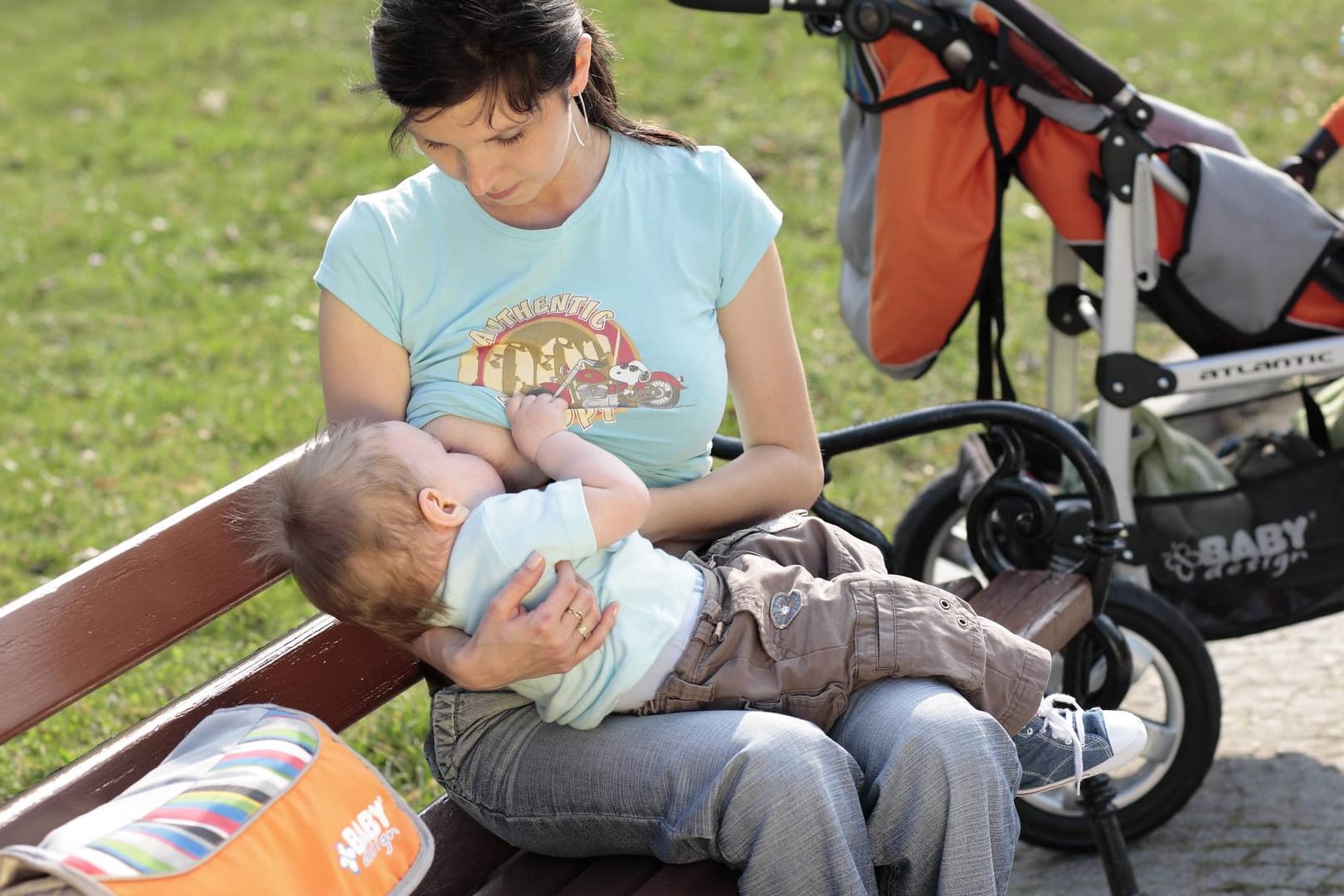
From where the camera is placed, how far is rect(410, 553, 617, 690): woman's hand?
6.70ft

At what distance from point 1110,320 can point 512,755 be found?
1.74 metres

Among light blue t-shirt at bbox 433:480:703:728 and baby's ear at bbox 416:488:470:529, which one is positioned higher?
baby's ear at bbox 416:488:470:529

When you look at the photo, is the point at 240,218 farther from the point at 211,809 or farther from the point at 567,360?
the point at 211,809

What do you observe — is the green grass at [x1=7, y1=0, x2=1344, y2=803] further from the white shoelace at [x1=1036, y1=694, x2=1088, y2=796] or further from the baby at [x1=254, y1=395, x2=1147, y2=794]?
the white shoelace at [x1=1036, y1=694, x2=1088, y2=796]

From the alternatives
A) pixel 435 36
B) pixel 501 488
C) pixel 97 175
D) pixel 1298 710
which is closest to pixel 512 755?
pixel 501 488

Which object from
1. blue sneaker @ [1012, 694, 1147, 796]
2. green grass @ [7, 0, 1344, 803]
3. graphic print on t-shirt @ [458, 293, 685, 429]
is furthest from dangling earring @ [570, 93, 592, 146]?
green grass @ [7, 0, 1344, 803]

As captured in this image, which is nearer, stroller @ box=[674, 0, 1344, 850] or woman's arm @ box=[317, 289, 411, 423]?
woman's arm @ box=[317, 289, 411, 423]

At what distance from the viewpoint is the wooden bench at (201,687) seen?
2020 mm

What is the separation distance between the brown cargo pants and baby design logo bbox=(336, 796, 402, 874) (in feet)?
1.50

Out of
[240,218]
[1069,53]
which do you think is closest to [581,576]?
[1069,53]

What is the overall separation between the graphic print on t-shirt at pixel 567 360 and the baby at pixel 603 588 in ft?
A: 0.21

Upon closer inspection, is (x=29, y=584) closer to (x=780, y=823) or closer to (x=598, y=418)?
(x=598, y=418)

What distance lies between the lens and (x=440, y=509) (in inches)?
80.3

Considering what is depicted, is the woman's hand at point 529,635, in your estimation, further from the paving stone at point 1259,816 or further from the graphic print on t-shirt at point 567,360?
the paving stone at point 1259,816
